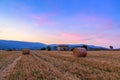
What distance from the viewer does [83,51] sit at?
2659cm

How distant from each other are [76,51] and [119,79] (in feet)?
59.4

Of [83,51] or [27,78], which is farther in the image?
[83,51]

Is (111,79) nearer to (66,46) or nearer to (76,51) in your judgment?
(76,51)

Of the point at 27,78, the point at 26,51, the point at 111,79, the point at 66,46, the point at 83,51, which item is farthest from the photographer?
the point at 66,46

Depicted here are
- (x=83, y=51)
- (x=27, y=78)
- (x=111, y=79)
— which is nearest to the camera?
(x=111, y=79)

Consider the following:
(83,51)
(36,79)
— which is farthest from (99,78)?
(83,51)

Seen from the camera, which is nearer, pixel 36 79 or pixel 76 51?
pixel 36 79

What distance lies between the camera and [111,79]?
9117mm

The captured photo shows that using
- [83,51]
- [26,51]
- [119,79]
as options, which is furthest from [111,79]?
[26,51]

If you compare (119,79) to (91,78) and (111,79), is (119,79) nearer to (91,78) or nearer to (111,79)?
(111,79)

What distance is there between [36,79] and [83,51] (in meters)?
17.4

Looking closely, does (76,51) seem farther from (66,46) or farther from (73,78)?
(66,46)

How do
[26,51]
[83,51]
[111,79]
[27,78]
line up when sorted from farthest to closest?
1. [26,51]
2. [83,51]
3. [27,78]
4. [111,79]

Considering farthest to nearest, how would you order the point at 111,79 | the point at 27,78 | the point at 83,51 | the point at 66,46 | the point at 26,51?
the point at 66,46
the point at 26,51
the point at 83,51
the point at 27,78
the point at 111,79
